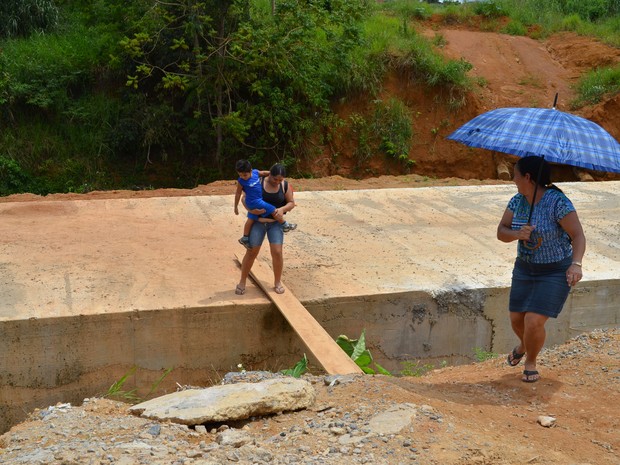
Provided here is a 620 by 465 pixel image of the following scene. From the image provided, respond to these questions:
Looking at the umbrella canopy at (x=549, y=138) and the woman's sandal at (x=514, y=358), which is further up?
the umbrella canopy at (x=549, y=138)

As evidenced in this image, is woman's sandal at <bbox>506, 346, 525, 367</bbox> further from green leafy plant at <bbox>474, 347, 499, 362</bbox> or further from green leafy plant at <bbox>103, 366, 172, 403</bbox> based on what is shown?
green leafy plant at <bbox>103, 366, 172, 403</bbox>

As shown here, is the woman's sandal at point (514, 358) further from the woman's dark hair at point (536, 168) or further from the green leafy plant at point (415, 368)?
the green leafy plant at point (415, 368)

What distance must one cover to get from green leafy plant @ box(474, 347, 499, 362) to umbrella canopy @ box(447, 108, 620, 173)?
2725 millimetres

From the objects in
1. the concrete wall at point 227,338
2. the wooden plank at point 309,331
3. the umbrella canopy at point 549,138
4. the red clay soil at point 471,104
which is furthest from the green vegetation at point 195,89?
the umbrella canopy at point 549,138

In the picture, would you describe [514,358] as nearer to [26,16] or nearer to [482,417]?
[482,417]

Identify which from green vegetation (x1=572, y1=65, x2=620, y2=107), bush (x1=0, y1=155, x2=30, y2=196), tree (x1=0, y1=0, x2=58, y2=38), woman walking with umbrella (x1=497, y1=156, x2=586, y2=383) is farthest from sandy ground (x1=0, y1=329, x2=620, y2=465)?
tree (x1=0, y1=0, x2=58, y2=38)

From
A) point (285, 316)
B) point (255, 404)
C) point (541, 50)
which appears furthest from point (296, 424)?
point (541, 50)

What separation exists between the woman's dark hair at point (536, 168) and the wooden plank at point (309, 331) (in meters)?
1.97

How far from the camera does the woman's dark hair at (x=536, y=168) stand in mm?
4953

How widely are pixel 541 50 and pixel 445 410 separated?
1860 cm

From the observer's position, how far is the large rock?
4398mm

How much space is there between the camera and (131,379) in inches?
265

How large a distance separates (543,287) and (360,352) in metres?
2.23

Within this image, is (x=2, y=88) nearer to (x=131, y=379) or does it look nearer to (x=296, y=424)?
(x=131, y=379)
